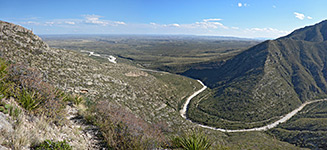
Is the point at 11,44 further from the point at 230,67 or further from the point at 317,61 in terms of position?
the point at 317,61

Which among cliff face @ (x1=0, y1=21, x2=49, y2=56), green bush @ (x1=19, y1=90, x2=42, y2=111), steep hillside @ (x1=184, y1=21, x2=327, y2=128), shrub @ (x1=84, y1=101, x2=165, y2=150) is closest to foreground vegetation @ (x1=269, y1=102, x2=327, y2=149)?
steep hillside @ (x1=184, y1=21, x2=327, y2=128)

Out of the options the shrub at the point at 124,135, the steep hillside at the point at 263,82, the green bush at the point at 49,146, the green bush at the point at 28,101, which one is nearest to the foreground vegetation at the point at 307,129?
the steep hillside at the point at 263,82

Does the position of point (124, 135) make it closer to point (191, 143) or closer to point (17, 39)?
point (191, 143)

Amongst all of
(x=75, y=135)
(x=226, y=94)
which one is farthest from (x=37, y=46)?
(x=226, y=94)

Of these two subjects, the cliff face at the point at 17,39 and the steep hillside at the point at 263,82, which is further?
the steep hillside at the point at 263,82

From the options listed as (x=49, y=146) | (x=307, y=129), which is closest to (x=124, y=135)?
(x=49, y=146)

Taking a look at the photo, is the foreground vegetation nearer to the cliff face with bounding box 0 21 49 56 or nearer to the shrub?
the shrub

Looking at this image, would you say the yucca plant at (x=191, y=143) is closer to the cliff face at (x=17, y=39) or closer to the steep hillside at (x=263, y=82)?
the cliff face at (x=17, y=39)

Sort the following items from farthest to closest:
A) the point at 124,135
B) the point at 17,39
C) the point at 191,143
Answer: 1. the point at 17,39
2. the point at 191,143
3. the point at 124,135
